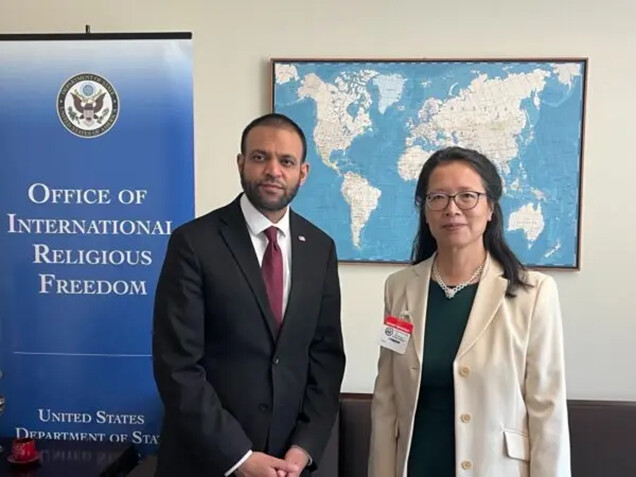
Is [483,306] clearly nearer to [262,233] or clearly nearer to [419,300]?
[419,300]

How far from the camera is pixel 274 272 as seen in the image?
5.71ft

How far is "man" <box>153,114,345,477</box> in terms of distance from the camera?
163 cm

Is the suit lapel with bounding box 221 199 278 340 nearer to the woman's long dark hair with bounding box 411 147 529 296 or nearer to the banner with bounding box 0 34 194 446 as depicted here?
the woman's long dark hair with bounding box 411 147 529 296

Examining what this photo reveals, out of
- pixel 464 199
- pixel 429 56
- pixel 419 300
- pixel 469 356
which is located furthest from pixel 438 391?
pixel 429 56

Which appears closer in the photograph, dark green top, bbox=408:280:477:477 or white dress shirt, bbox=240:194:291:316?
dark green top, bbox=408:280:477:477

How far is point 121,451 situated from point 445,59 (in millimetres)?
2113

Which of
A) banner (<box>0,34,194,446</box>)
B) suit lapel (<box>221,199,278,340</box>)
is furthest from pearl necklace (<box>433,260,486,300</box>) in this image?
banner (<box>0,34,194,446</box>)

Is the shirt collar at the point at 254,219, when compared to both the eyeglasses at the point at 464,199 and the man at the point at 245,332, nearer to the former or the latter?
the man at the point at 245,332

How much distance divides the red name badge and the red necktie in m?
0.29

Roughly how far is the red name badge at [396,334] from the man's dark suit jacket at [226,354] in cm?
21

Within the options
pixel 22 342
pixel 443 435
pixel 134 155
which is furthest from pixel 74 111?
pixel 443 435

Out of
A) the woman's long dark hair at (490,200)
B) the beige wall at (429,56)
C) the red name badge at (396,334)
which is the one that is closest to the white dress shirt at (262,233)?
the red name badge at (396,334)

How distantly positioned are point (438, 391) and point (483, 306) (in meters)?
0.25

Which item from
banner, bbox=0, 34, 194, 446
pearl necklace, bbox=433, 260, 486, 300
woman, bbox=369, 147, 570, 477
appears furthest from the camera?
banner, bbox=0, 34, 194, 446
